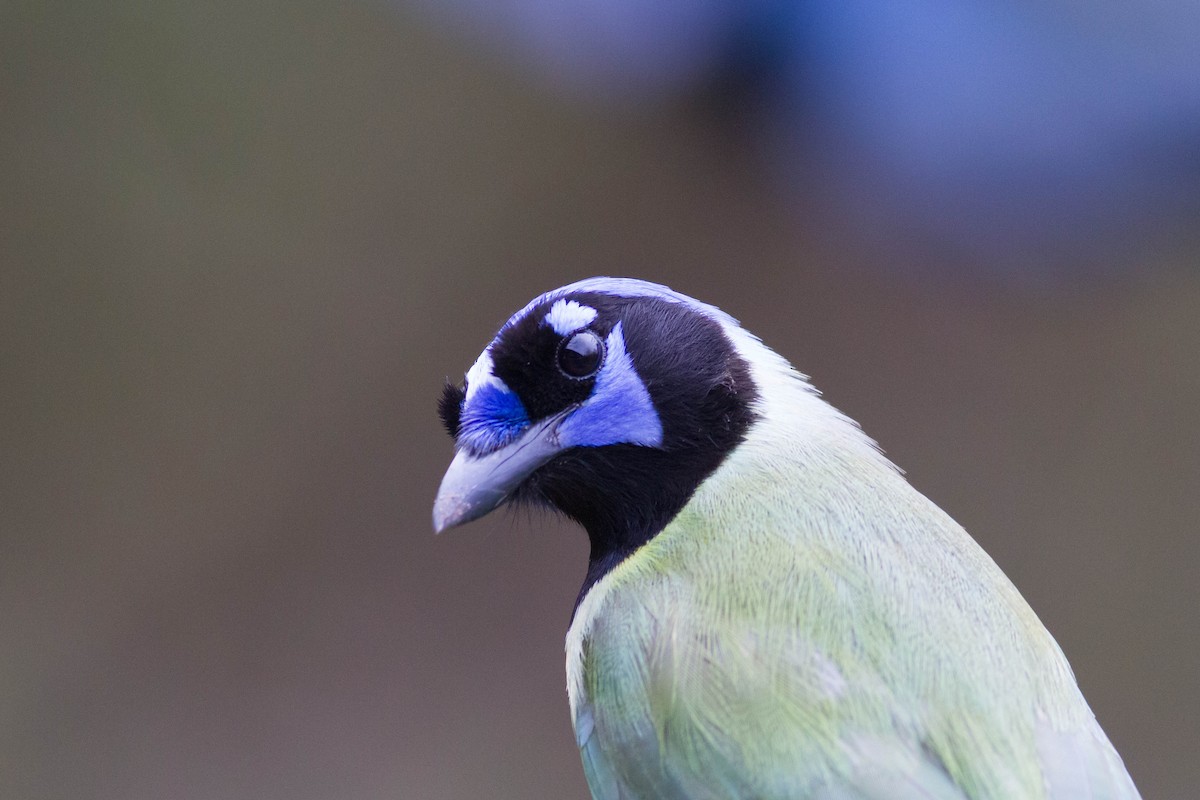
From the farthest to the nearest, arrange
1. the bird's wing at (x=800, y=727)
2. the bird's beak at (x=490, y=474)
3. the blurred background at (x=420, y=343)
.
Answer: the blurred background at (x=420, y=343) < the bird's beak at (x=490, y=474) < the bird's wing at (x=800, y=727)

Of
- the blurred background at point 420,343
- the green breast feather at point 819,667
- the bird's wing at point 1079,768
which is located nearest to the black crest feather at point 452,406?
the green breast feather at point 819,667

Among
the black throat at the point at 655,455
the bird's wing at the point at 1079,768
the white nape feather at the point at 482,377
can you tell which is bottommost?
the bird's wing at the point at 1079,768

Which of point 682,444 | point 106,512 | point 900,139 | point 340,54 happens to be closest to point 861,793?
point 682,444

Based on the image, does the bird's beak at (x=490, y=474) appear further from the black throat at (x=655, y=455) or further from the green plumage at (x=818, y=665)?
the green plumage at (x=818, y=665)

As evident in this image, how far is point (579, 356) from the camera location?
1.42m

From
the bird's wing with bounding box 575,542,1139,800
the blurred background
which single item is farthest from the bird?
the blurred background

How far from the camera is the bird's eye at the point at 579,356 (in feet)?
4.66

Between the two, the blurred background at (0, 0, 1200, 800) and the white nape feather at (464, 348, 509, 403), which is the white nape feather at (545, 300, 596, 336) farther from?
the blurred background at (0, 0, 1200, 800)

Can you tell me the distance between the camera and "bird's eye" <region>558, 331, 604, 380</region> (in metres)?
1.42

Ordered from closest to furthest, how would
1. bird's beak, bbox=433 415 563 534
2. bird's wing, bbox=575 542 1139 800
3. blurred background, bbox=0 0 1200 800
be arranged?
bird's wing, bbox=575 542 1139 800 → bird's beak, bbox=433 415 563 534 → blurred background, bbox=0 0 1200 800

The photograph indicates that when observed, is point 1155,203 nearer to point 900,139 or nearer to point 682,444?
point 900,139

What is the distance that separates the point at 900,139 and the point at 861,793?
92.4 inches

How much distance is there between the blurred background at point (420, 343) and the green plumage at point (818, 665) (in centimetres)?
198

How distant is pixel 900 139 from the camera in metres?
3.14
